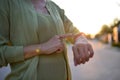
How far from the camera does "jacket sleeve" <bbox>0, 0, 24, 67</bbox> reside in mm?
1701

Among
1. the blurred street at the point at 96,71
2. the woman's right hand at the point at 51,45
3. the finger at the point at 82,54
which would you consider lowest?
the blurred street at the point at 96,71

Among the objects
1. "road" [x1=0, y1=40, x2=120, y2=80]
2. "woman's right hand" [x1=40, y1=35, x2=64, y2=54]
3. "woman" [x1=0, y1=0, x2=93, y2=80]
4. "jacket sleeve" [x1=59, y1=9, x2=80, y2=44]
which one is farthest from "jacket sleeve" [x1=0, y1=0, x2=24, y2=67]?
"road" [x1=0, y1=40, x2=120, y2=80]

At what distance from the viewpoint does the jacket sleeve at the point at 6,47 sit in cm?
170

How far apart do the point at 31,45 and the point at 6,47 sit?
134 mm

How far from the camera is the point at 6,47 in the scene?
67.3 inches

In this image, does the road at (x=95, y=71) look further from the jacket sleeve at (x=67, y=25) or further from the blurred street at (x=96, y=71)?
the jacket sleeve at (x=67, y=25)

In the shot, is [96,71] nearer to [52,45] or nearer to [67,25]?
[67,25]

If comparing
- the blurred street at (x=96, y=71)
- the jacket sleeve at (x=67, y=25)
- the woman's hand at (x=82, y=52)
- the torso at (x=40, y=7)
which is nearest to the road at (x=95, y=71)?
the blurred street at (x=96, y=71)

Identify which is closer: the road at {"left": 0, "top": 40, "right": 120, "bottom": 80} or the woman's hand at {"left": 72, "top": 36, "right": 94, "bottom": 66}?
the woman's hand at {"left": 72, "top": 36, "right": 94, "bottom": 66}

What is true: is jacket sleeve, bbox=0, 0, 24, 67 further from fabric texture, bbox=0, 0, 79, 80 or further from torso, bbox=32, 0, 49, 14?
torso, bbox=32, 0, 49, 14

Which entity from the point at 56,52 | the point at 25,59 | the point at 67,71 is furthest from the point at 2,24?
the point at 67,71


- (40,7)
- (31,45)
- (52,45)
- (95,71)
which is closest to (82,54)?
(52,45)

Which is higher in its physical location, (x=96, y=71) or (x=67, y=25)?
(x=67, y=25)

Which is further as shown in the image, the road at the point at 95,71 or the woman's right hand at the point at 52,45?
the road at the point at 95,71
